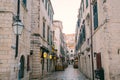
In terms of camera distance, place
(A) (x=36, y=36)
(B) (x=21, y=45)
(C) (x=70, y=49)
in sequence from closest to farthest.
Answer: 1. (B) (x=21, y=45)
2. (A) (x=36, y=36)
3. (C) (x=70, y=49)

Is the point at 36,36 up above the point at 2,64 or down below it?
above

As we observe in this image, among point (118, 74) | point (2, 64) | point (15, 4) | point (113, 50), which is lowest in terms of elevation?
point (118, 74)

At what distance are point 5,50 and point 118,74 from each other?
621 centimetres

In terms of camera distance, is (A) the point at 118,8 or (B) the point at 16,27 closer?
(B) the point at 16,27

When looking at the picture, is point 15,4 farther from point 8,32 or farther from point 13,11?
point 8,32

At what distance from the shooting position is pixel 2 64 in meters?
9.31

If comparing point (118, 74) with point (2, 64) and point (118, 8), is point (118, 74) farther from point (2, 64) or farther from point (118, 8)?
point (2, 64)

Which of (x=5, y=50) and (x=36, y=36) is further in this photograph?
(x=36, y=36)

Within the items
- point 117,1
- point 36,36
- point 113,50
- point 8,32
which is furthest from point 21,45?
point 36,36

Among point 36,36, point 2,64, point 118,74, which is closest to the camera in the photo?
point 2,64

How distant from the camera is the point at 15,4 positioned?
33.7ft

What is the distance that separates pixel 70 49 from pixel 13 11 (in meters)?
103

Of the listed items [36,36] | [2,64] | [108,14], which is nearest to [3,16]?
[2,64]

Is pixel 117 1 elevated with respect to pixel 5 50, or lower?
elevated
